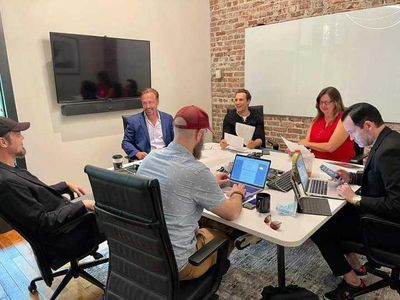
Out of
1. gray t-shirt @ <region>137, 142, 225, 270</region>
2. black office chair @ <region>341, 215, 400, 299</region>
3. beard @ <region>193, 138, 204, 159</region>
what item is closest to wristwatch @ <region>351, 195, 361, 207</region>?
Answer: black office chair @ <region>341, 215, 400, 299</region>

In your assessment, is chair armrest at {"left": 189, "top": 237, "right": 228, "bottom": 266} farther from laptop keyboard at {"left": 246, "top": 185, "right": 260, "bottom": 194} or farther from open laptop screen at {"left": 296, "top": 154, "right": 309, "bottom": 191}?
open laptop screen at {"left": 296, "top": 154, "right": 309, "bottom": 191}

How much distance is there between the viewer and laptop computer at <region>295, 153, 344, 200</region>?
70.5 inches

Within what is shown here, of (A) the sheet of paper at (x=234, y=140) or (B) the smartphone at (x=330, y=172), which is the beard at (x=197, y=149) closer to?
(B) the smartphone at (x=330, y=172)

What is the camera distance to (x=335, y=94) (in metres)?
2.57

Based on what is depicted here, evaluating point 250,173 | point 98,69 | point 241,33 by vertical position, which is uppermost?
point 241,33

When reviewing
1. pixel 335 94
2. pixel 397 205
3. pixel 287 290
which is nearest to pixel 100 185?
pixel 287 290

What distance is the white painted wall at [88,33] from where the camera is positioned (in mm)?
2881

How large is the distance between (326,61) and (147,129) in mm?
2229

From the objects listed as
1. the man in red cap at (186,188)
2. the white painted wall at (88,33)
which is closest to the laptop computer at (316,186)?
the man in red cap at (186,188)

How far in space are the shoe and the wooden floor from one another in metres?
1.49

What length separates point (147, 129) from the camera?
307cm

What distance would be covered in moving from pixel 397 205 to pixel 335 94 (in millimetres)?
1345

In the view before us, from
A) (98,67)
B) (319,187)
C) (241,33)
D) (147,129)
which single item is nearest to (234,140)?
(147,129)

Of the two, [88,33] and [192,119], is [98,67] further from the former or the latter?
[192,119]
